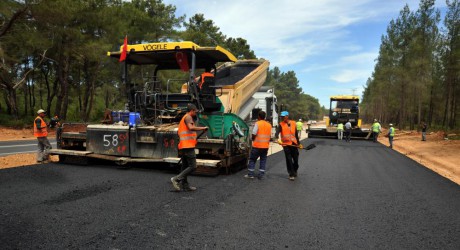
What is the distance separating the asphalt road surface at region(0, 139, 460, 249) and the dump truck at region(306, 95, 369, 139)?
56.4 feet

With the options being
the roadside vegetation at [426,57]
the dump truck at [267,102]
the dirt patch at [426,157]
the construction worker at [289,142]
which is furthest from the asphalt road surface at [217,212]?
the roadside vegetation at [426,57]

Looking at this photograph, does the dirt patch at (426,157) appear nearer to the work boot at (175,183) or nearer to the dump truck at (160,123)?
the dump truck at (160,123)

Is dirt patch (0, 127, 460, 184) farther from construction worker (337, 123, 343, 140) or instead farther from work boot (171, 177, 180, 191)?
work boot (171, 177, 180, 191)

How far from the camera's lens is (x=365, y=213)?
5004 millimetres

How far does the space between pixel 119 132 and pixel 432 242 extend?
597 centimetres

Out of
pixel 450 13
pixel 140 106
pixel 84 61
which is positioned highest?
pixel 450 13

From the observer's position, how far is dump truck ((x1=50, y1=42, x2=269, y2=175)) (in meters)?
7.30

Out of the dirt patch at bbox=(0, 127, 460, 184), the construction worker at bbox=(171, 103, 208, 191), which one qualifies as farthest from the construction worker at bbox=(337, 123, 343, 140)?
the construction worker at bbox=(171, 103, 208, 191)

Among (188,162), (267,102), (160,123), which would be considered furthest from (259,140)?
(267,102)

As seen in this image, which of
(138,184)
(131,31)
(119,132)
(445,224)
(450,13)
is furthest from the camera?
(450,13)

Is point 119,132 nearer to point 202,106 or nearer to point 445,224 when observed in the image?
point 202,106

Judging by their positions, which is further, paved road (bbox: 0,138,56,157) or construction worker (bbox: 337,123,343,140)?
construction worker (bbox: 337,123,343,140)

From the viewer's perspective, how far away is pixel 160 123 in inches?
307

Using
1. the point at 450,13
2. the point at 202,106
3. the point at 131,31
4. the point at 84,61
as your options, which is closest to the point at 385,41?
Result: the point at 450,13
